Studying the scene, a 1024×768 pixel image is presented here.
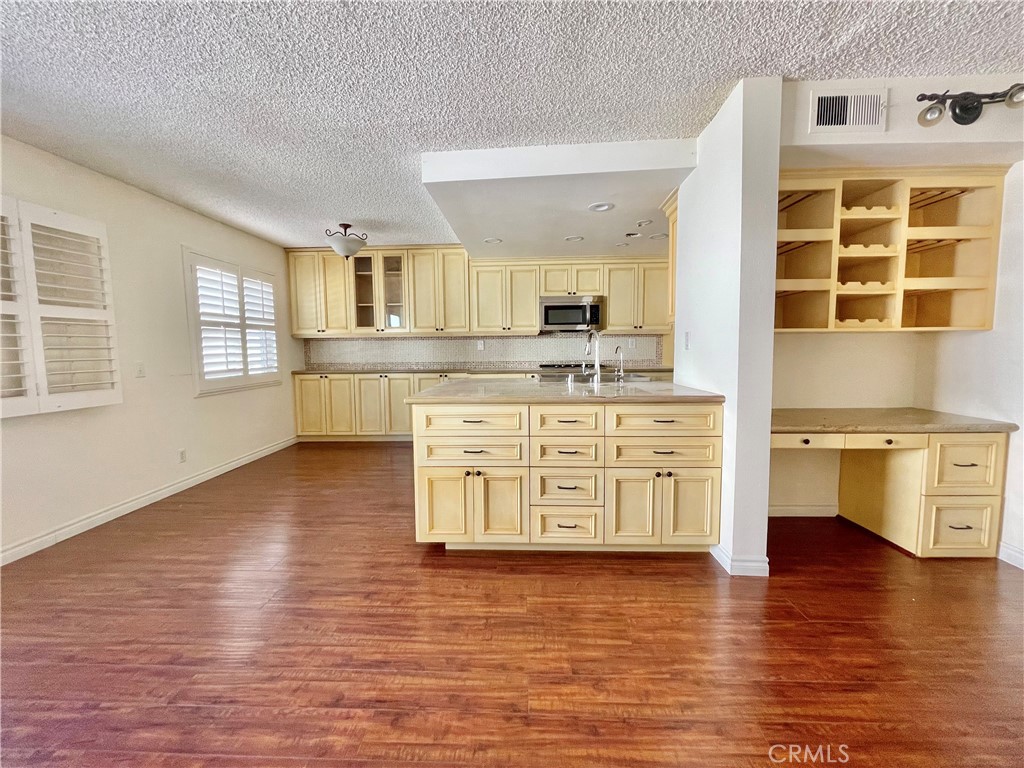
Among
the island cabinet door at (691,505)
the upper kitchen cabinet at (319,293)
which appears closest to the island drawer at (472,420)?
the island cabinet door at (691,505)

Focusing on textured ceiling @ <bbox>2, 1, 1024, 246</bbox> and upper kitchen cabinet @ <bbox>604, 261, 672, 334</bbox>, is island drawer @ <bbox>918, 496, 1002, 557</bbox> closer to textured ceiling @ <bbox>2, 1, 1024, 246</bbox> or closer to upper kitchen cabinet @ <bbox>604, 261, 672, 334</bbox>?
textured ceiling @ <bbox>2, 1, 1024, 246</bbox>

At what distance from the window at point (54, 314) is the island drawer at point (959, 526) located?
16.4ft

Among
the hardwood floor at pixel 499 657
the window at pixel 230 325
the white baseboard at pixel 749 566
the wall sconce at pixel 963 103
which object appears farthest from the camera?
the window at pixel 230 325

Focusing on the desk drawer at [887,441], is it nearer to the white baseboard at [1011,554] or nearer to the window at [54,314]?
the white baseboard at [1011,554]

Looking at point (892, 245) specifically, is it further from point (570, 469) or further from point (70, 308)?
point (70, 308)

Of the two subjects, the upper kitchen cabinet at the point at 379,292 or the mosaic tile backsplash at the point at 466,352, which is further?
the mosaic tile backsplash at the point at 466,352

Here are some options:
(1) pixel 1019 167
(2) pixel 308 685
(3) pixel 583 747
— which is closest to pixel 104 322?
(2) pixel 308 685

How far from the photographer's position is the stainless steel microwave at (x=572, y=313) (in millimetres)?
4734

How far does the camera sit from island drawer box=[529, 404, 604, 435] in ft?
7.23

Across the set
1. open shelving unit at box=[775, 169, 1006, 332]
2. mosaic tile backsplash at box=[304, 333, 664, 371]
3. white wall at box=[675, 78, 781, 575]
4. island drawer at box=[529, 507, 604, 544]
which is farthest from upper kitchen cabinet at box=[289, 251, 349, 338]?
open shelving unit at box=[775, 169, 1006, 332]

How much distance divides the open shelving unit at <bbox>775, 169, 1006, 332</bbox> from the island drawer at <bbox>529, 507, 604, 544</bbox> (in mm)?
1489

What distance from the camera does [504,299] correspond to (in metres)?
4.94

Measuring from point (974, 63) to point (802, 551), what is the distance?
8.06 ft

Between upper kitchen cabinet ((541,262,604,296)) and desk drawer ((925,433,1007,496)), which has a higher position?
upper kitchen cabinet ((541,262,604,296))
